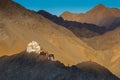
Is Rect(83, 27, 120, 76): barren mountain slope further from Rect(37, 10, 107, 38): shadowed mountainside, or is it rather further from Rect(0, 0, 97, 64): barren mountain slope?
Rect(37, 10, 107, 38): shadowed mountainside

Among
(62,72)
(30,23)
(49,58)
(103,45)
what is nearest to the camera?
(62,72)

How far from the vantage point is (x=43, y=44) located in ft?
345

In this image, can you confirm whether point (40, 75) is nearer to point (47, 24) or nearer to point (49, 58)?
point (49, 58)

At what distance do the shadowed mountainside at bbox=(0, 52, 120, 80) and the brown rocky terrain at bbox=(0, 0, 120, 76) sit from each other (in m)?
24.7

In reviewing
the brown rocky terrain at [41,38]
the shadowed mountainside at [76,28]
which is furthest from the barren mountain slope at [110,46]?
the shadowed mountainside at [76,28]

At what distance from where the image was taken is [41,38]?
4382 inches

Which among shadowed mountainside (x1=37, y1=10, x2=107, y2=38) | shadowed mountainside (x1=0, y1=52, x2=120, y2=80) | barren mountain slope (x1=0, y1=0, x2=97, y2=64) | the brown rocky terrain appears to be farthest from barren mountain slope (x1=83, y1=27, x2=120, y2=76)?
shadowed mountainside (x1=0, y1=52, x2=120, y2=80)

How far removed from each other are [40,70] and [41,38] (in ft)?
153

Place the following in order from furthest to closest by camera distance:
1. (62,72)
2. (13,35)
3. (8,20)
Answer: (8,20) < (13,35) < (62,72)

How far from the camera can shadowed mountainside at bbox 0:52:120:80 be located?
207 feet

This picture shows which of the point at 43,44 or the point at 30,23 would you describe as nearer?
the point at 43,44

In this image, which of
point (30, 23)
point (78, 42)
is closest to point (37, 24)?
point (30, 23)

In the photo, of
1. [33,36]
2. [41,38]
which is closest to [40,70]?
[33,36]

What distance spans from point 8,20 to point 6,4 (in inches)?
427
